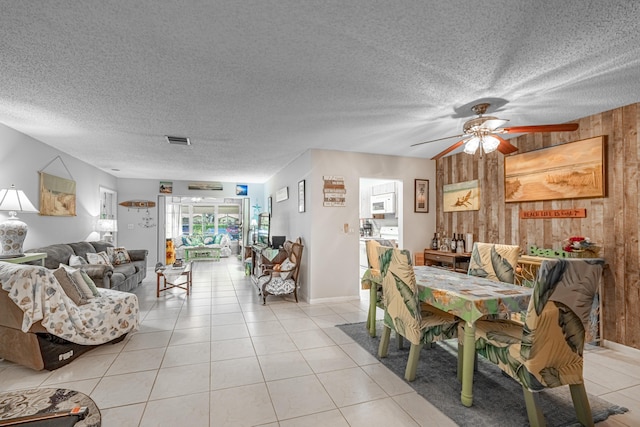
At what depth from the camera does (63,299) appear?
2652mm

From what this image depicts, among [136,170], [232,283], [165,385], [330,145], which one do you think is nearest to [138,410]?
[165,385]

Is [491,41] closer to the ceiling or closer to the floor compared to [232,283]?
closer to the ceiling

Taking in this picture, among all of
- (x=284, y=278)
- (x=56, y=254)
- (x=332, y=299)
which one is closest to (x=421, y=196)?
(x=332, y=299)

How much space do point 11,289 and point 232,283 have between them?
397 cm

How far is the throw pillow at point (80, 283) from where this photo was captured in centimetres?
302

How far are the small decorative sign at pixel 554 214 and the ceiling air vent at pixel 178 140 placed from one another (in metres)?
4.65

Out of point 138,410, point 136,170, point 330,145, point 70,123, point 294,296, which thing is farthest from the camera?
point 136,170

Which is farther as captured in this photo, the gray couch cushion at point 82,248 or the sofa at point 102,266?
the gray couch cushion at point 82,248

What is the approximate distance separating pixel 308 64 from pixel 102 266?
4.04m

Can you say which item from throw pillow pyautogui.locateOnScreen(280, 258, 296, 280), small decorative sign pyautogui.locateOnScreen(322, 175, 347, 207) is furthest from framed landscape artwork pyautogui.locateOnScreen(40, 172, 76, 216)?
small decorative sign pyautogui.locateOnScreen(322, 175, 347, 207)

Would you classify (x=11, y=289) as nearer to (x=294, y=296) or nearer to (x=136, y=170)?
(x=294, y=296)

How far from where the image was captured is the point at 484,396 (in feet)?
7.13

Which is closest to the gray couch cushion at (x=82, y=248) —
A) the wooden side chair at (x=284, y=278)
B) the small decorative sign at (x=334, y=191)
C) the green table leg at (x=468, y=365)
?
the wooden side chair at (x=284, y=278)

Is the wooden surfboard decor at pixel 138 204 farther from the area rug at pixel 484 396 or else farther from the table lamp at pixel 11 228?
the area rug at pixel 484 396
